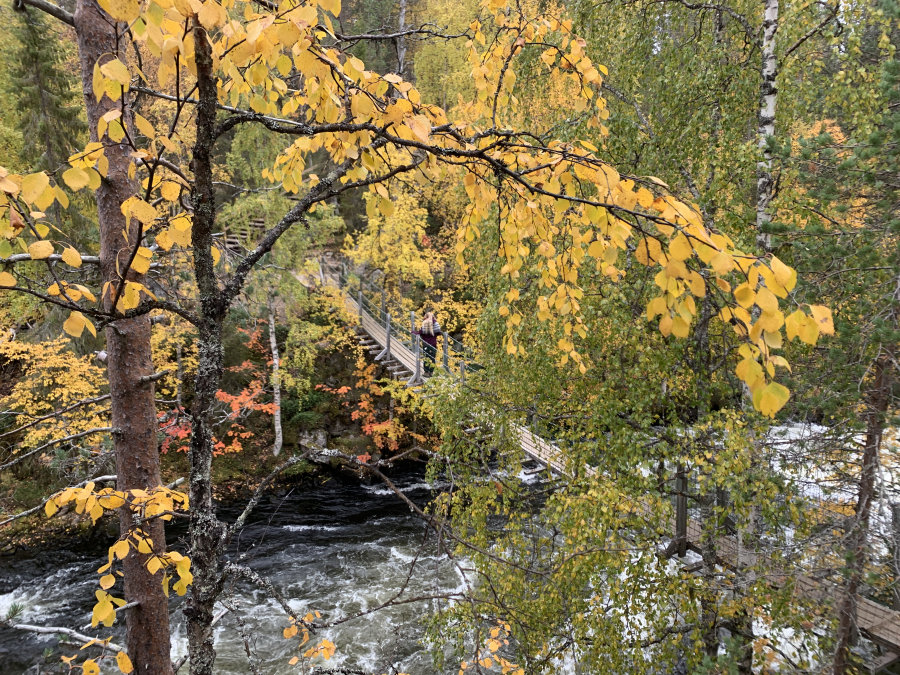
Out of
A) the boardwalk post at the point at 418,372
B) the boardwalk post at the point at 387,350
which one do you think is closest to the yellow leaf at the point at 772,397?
the boardwalk post at the point at 418,372

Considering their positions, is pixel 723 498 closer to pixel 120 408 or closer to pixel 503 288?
pixel 503 288

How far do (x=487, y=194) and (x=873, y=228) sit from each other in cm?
305

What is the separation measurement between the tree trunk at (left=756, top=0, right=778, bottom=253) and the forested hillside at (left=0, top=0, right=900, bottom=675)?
0.04 metres

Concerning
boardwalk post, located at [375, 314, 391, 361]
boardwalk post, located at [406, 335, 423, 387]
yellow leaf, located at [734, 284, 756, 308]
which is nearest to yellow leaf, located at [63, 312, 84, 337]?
yellow leaf, located at [734, 284, 756, 308]

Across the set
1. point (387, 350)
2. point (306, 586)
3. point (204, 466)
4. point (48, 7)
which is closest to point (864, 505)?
point (204, 466)

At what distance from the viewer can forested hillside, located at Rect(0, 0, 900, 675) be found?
116 cm

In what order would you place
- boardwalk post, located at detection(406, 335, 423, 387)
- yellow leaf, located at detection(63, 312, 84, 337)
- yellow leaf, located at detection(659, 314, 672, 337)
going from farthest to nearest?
boardwalk post, located at detection(406, 335, 423, 387) → yellow leaf, located at detection(63, 312, 84, 337) → yellow leaf, located at detection(659, 314, 672, 337)

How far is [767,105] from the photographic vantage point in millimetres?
3924

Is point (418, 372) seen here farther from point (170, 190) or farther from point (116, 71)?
point (116, 71)

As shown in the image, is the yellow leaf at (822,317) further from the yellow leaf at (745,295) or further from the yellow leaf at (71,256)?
the yellow leaf at (71,256)

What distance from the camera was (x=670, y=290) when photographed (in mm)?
995

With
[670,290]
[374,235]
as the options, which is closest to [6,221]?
[670,290]

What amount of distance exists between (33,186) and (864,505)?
441 centimetres

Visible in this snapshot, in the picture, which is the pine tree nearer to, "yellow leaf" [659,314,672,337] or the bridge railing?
the bridge railing
